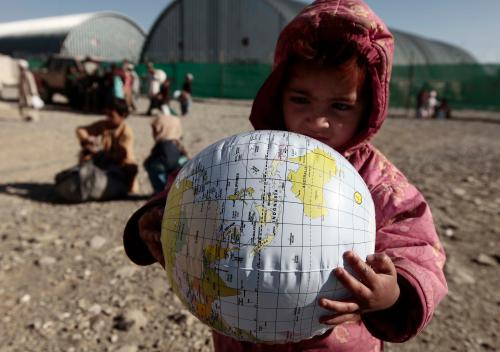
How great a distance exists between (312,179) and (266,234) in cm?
21

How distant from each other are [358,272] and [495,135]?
1364cm

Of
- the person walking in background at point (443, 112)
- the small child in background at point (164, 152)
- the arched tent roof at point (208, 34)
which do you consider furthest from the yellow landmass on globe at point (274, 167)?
the arched tent roof at point (208, 34)

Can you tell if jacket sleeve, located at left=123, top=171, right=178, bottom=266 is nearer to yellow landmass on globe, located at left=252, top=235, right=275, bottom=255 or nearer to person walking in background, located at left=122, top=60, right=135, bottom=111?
yellow landmass on globe, located at left=252, top=235, right=275, bottom=255

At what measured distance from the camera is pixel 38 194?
608 cm

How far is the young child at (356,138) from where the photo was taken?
1.30 metres

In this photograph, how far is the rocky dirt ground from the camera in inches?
111

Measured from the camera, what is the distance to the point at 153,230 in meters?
1.54

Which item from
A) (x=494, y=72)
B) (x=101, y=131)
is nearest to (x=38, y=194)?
(x=101, y=131)

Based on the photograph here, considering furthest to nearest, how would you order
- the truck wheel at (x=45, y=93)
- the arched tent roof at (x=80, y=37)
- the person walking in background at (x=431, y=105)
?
the arched tent roof at (x=80, y=37) < the truck wheel at (x=45, y=93) < the person walking in background at (x=431, y=105)

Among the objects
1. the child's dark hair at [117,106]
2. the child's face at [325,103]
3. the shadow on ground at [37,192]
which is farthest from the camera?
the child's dark hair at [117,106]

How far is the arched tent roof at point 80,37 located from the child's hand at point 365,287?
44.3 metres

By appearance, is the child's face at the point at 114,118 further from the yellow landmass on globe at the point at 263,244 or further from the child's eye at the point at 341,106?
the yellow landmass on globe at the point at 263,244

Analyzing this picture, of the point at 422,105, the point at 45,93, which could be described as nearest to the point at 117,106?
the point at 45,93

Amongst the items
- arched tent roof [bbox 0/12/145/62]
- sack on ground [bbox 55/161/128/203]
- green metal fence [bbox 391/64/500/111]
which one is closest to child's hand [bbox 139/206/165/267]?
sack on ground [bbox 55/161/128/203]
